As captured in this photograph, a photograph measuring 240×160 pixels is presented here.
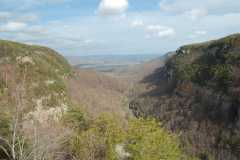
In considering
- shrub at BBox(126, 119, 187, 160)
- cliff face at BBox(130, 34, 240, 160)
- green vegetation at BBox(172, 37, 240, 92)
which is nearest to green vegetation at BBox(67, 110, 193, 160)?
shrub at BBox(126, 119, 187, 160)

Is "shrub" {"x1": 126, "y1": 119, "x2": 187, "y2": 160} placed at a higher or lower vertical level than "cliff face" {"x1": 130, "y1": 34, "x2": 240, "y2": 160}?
higher

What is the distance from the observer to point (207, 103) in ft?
437

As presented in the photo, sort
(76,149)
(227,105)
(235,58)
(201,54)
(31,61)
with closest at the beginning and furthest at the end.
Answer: (76,149), (31,61), (227,105), (235,58), (201,54)

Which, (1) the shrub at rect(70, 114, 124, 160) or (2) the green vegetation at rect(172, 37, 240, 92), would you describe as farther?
(2) the green vegetation at rect(172, 37, 240, 92)

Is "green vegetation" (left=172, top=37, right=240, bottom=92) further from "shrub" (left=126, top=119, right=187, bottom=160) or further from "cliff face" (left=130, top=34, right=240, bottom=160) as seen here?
"shrub" (left=126, top=119, right=187, bottom=160)

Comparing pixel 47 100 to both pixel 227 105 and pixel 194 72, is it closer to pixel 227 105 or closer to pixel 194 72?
pixel 227 105

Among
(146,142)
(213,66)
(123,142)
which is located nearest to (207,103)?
(213,66)

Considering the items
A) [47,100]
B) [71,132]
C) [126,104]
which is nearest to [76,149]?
[71,132]

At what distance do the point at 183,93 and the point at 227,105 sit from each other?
1485 inches

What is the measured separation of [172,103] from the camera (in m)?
157

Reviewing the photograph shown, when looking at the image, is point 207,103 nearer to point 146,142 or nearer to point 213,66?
point 213,66

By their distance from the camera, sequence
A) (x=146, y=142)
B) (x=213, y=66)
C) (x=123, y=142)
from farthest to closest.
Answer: (x=213, y=66), (x=123, y=142), (x=146, y=142)

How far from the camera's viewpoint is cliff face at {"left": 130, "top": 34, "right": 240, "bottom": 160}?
103562 mm

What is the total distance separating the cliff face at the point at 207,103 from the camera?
340 ft
